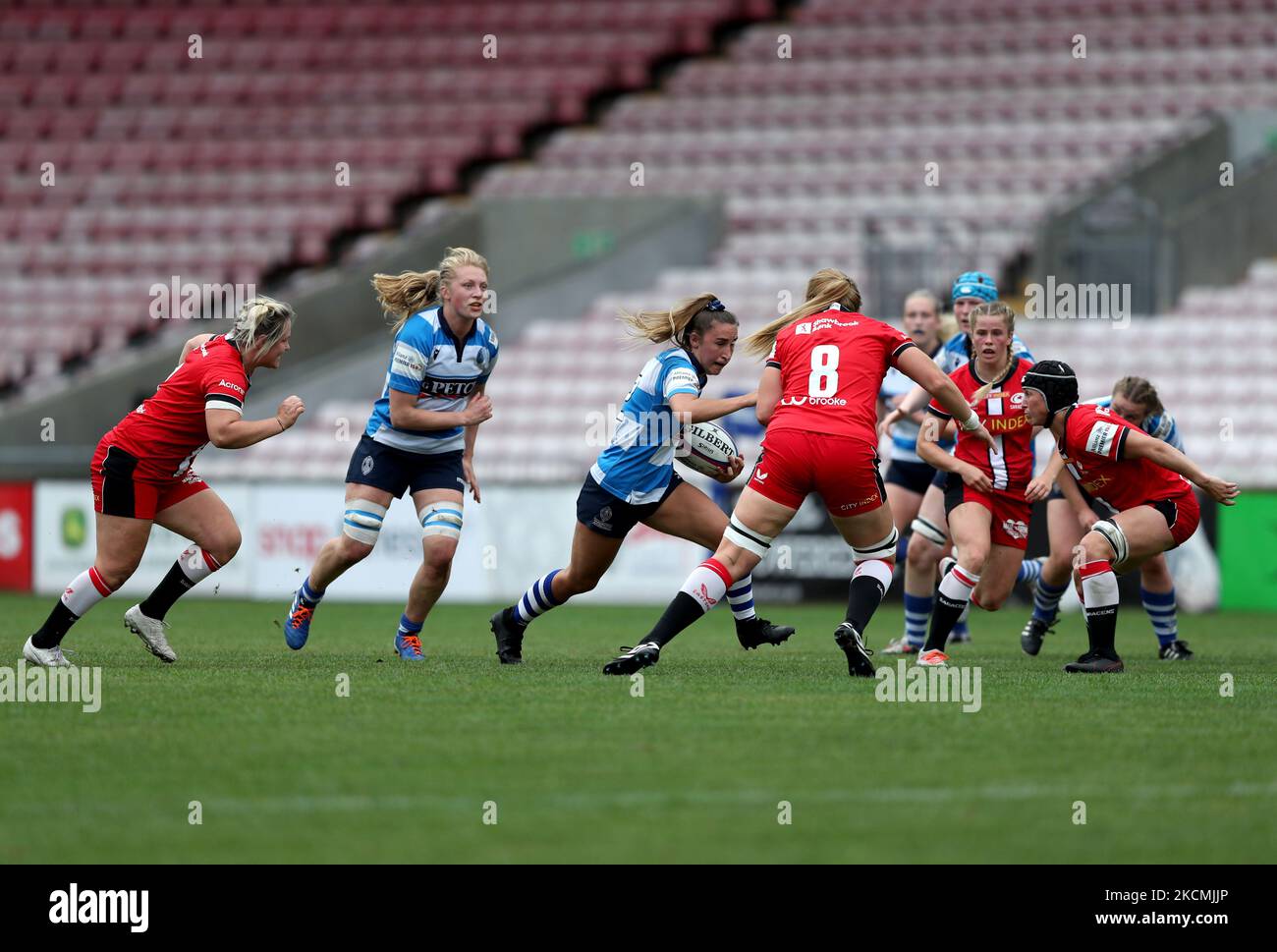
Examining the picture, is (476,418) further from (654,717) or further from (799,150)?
(799,150)

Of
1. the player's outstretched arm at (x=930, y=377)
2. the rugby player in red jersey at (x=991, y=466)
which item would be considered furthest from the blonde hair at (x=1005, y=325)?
the player's outstretched arm at (x=930, y=377)

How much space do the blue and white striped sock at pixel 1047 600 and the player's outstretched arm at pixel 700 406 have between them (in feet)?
9.96

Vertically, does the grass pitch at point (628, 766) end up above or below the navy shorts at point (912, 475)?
below

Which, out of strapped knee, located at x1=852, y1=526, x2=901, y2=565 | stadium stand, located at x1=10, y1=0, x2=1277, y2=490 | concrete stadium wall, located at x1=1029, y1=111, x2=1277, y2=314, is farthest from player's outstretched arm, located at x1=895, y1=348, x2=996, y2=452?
concrete stadium wall, located at x1=1029, y1=111, x2=1277, y2=314

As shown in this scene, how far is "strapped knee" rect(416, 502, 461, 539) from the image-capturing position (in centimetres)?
932

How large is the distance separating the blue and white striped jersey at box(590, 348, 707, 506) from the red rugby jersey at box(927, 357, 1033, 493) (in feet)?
5.39

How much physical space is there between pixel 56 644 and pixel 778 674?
362cm

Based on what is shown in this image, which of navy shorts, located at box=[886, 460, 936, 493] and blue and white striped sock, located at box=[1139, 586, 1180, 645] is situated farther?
navy shorts, located at box=[886, 460, 936, 493]

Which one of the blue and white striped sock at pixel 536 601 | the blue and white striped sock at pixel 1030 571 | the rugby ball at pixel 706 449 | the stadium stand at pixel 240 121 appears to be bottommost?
the blue and white striped sock at pixel 536 601

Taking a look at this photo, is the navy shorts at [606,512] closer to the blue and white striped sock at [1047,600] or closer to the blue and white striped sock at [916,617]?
the blue and white striped sock at [916,617]

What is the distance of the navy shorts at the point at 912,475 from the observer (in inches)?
451

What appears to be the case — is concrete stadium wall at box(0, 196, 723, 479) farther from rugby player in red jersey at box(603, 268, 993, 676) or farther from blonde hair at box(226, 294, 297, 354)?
rugby player in red jersey at box(603, 268, 993, 676)

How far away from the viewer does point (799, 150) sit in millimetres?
24375
